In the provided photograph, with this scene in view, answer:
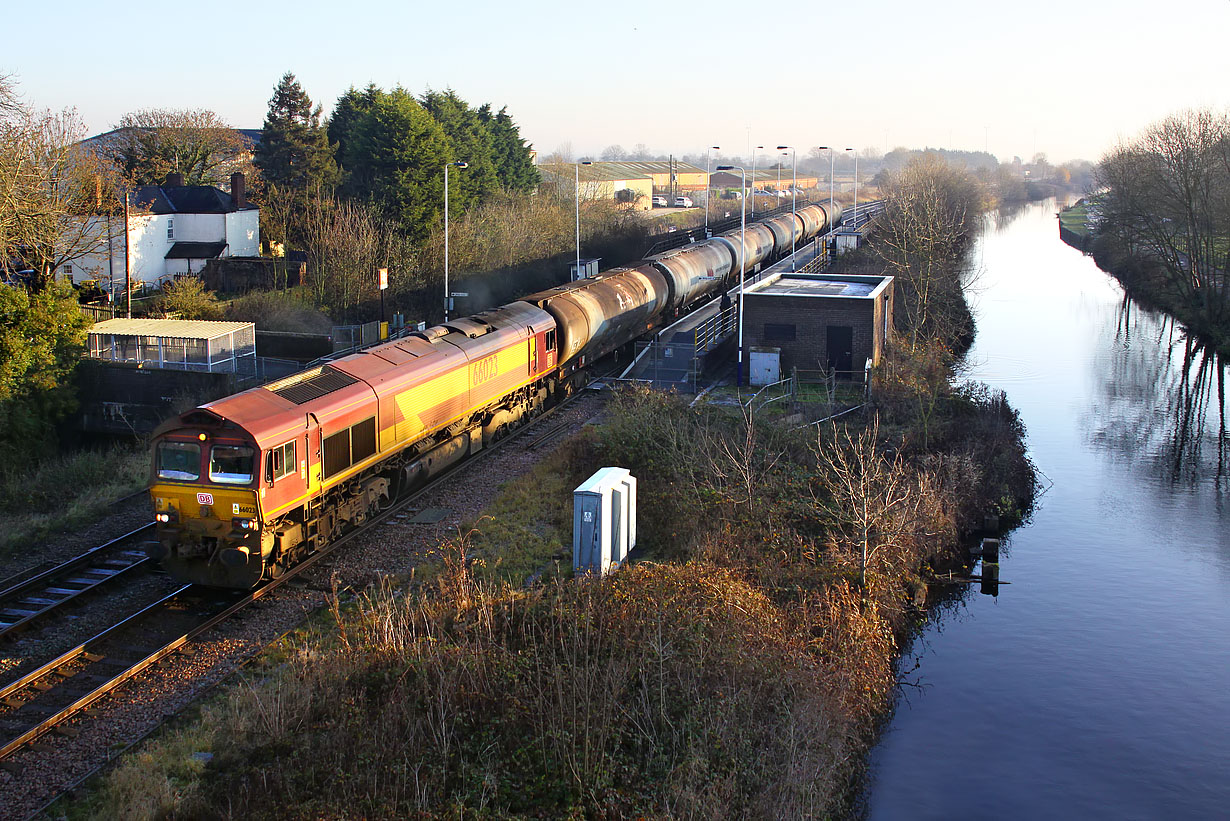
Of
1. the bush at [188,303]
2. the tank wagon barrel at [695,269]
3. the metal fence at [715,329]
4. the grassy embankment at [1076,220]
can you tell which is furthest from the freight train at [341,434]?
the grassy embankment at [1076,220]

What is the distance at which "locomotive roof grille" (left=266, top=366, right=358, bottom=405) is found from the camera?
1611 centimetres

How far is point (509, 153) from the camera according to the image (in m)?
69.1

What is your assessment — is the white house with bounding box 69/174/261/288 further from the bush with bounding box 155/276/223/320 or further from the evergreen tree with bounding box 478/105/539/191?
the evergreen tree with bounding box 478/105/539/191

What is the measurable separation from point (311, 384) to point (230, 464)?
2.50 metres

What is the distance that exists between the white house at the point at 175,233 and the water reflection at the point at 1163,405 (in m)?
36.4

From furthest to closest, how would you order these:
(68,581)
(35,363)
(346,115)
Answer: (346,115), (35,363), (68,581)

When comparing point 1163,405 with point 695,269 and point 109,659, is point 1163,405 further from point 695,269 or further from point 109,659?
point 109,659

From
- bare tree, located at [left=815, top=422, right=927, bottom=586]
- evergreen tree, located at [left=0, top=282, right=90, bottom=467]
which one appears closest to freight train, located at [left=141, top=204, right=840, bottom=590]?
bare tree, located at [left=815, top=422, right=927, bottom=586]

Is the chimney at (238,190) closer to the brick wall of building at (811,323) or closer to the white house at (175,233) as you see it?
the white house at (175,233)

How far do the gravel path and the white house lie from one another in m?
27.2

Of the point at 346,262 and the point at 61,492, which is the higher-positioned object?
the point at 346,262

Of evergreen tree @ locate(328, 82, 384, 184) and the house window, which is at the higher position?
evergreen tree @ locate(328, 82, 384, 184)

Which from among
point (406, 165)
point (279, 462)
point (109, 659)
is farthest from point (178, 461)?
point (406, 165)

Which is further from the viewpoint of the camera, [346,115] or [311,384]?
[346,115]
